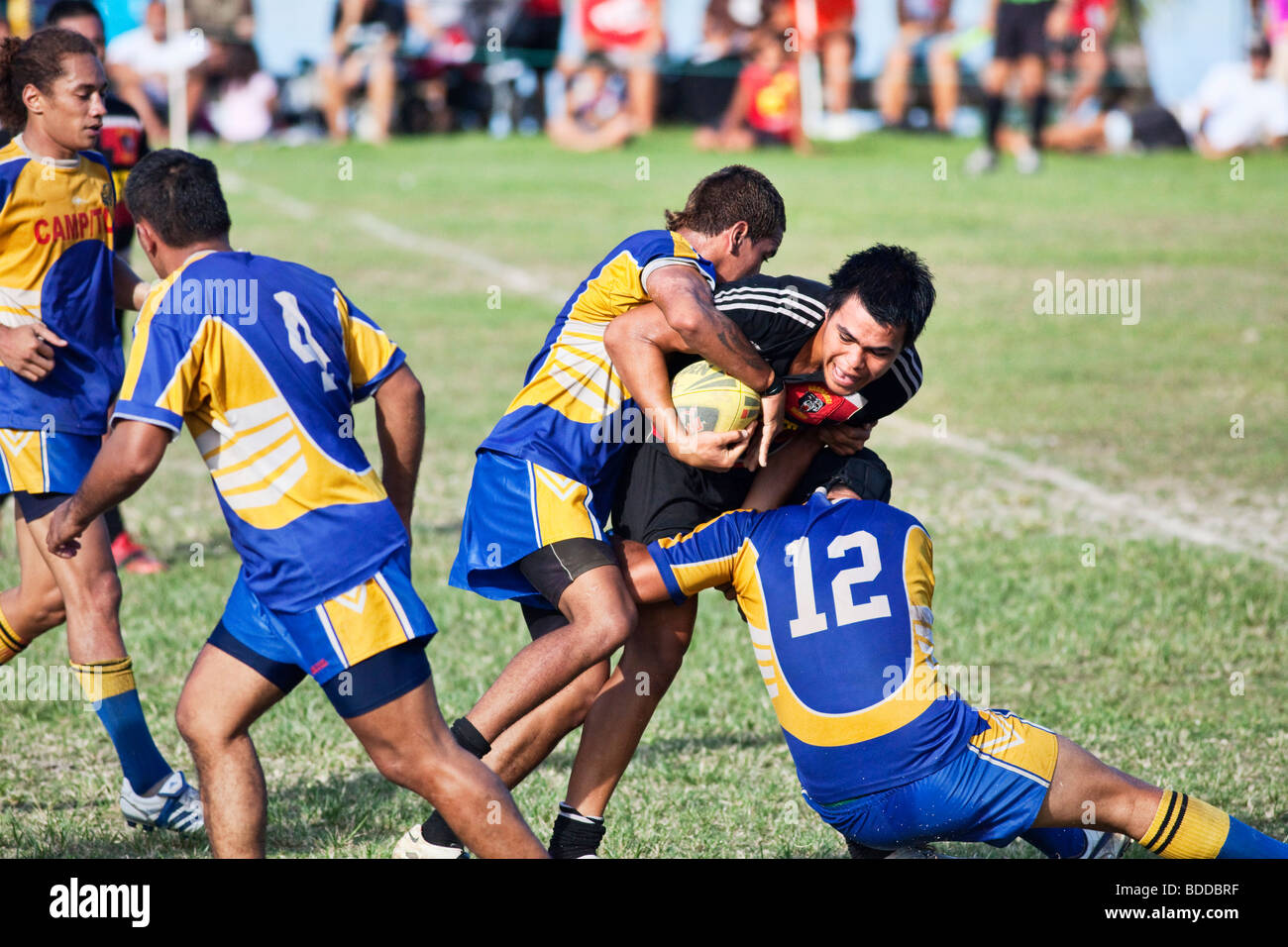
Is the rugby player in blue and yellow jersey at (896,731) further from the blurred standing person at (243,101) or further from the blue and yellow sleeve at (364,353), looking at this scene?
the blurred standing person at (243,101)

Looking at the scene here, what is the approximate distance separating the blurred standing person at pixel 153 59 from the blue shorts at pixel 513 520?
18.0 metres

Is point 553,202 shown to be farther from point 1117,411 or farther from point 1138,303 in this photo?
point 1117,411

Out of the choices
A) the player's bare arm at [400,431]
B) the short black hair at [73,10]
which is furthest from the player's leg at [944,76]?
the player's bare arm at [400,431]

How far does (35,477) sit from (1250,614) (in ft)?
16.7

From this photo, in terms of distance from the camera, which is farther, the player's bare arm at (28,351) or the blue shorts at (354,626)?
Result: the player's bare arm at (28,351)

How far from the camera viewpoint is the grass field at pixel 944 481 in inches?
211

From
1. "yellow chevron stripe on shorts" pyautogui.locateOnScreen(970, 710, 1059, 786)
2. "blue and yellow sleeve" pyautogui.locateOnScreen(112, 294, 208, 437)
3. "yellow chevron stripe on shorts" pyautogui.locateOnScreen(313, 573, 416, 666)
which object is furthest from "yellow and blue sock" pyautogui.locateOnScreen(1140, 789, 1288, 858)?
"blue and yellow sleeve" pyautogui.locateOnScreen(112, 294, 208, 437)

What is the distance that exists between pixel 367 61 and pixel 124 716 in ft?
63.9

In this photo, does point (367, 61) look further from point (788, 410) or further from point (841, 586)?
point (841, 586)

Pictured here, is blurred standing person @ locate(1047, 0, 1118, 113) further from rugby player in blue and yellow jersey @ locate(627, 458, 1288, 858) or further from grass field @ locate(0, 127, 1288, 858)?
rugby player in blue and yellow jersey @ locate(627, 458, 1288, 858)

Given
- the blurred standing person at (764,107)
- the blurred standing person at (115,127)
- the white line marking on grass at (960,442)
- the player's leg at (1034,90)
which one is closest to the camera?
the blurred standing person at (115,127)

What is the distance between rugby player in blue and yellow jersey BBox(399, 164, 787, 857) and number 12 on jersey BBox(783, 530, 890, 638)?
0.46 meters

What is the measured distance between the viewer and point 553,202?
761 inches

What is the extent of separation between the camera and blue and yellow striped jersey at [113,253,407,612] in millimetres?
3723
